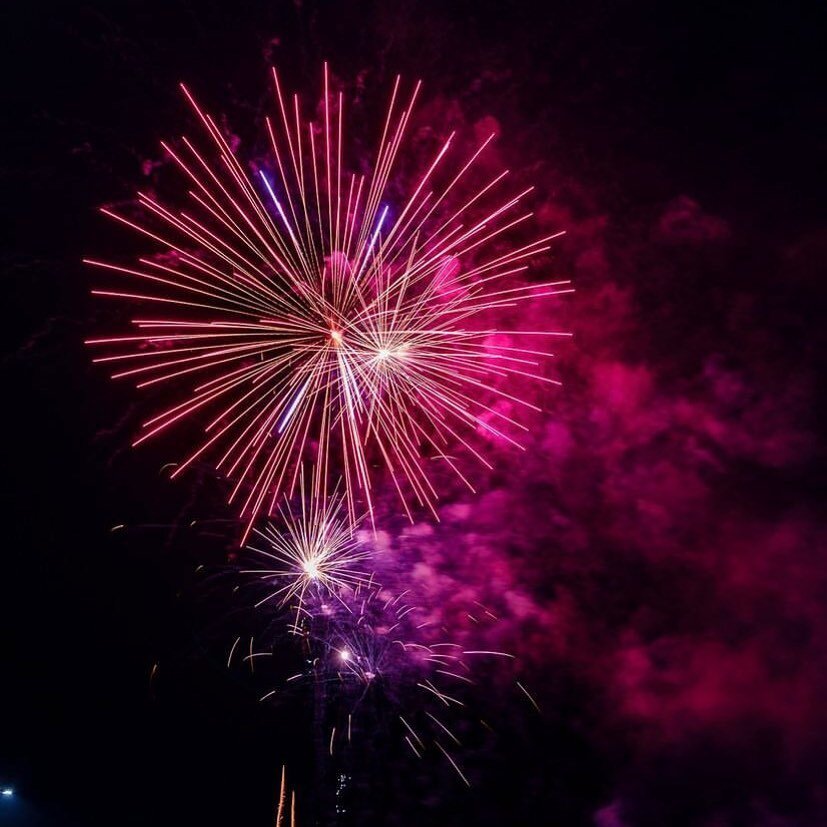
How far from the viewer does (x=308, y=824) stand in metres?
11.0

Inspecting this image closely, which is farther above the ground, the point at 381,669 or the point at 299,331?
the point at 299,331

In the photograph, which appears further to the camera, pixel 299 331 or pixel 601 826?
pixel 601 826

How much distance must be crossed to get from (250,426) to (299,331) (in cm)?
90

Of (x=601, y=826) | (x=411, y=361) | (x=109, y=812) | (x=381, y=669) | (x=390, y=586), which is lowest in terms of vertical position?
(x=601, y=826)

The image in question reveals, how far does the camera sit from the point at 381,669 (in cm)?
837

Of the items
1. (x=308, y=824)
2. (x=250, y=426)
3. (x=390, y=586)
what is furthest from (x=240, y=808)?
(x=250, y=426)

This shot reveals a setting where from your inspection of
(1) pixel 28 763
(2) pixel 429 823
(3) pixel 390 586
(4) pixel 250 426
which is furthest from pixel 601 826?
(1) pixel 28 763

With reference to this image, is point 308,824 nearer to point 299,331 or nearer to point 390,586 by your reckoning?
point 390,586

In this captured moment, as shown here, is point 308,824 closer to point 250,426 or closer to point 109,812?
point 250,426

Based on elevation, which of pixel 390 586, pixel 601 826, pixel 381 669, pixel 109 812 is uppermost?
pixel 109 812

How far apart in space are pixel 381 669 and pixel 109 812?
69.8 feet

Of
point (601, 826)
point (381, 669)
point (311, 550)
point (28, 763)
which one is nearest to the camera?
point (311, 550)

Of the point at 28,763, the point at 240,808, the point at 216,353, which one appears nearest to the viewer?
the point at 216,353

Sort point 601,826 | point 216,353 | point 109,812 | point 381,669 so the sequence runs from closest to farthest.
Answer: point 216,353
point 381,669
point 601,826
point 109,812
